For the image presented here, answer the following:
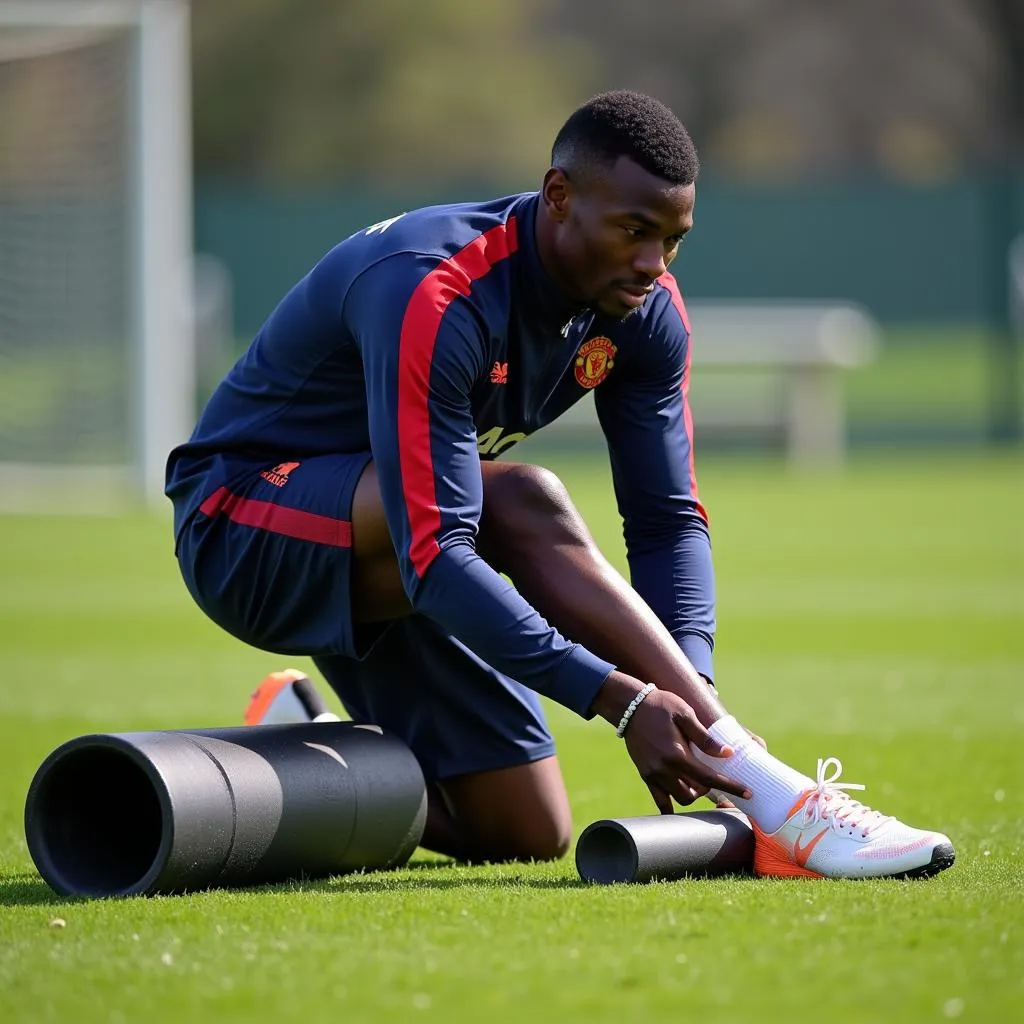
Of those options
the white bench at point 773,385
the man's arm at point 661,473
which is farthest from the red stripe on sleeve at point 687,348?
the white bench at point 773,385

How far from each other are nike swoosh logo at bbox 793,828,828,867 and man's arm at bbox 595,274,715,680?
0.74 metres

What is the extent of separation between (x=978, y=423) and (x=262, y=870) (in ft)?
73.7

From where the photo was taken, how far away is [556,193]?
409 cm

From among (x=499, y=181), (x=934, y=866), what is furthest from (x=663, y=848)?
(x=499, y=181)

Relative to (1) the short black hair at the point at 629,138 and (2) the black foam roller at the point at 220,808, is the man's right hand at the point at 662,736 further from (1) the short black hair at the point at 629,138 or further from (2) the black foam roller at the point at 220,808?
(1) the short black hair at the point at 629,138

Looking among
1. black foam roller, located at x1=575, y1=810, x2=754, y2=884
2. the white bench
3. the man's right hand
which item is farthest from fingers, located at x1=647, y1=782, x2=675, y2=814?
the white bench

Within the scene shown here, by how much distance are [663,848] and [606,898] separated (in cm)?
28

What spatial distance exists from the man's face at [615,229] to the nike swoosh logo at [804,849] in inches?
48.1

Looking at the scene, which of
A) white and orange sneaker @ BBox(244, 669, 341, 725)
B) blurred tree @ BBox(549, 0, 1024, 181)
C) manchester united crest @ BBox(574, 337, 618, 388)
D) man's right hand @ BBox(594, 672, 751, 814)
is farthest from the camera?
blurred tree @ BBox(549, 0, 1024, 181)

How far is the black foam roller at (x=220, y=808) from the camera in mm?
3883

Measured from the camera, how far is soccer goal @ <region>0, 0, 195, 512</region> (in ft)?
50.2

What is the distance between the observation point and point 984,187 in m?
25.6

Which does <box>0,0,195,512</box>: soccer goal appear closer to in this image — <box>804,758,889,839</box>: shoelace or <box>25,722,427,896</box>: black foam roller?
<box>25,722,427,896</box>: black foam roller

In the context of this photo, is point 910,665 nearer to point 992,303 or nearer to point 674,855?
point 674,855
